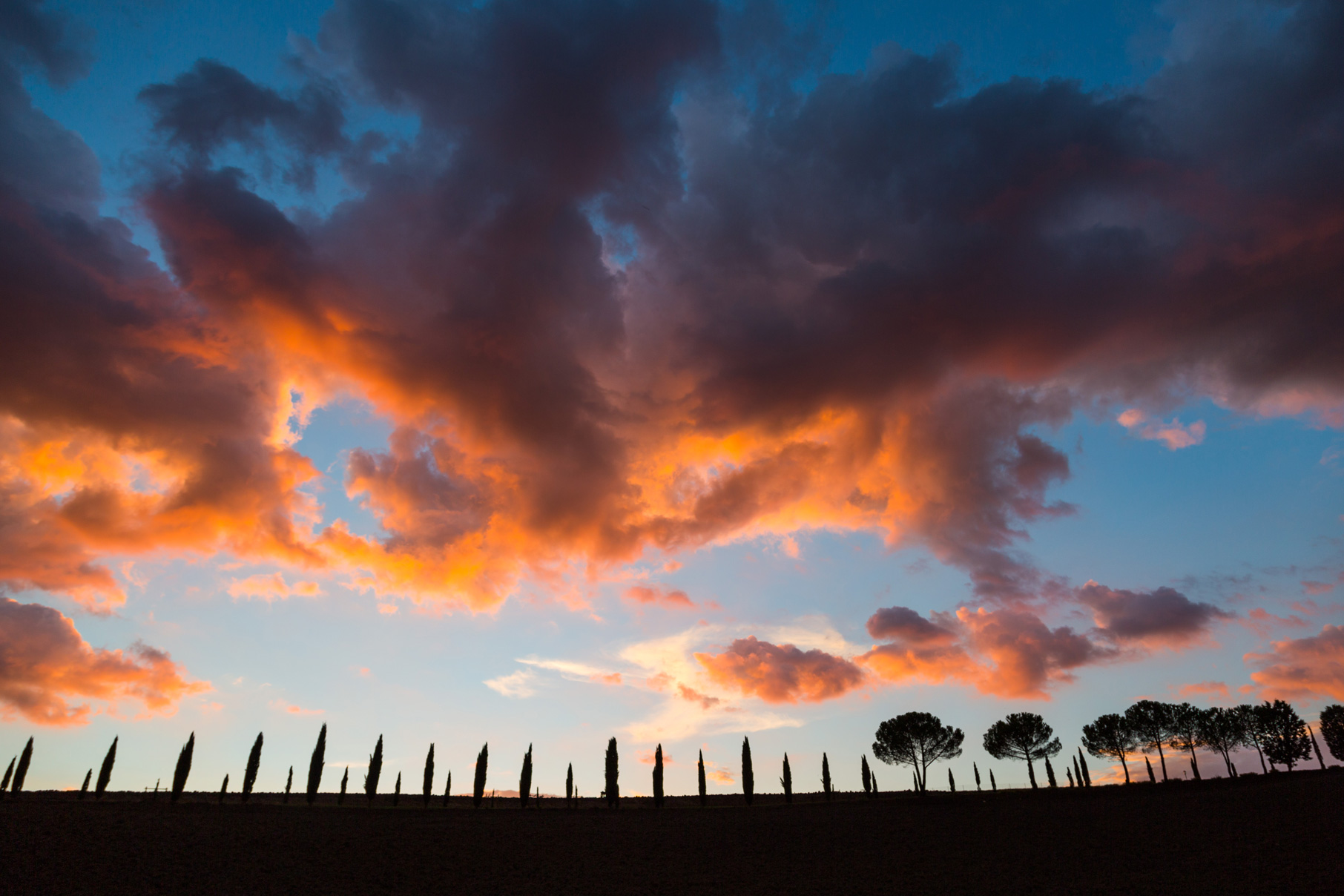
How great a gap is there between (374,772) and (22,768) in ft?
135

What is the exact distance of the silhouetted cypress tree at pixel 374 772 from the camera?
3349 inches

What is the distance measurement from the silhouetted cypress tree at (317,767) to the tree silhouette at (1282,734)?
12949 cm

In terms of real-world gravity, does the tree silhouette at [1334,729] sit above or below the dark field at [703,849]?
above

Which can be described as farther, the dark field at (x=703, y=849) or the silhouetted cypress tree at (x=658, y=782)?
the silhouetted cypress tree at (x=658, y=782)

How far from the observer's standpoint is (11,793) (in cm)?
7775

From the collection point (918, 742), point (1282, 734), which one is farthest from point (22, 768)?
point (1282, 734)

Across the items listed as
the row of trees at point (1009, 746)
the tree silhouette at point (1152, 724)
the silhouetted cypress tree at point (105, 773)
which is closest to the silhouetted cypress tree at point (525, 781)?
the row of trees at point (1009, 746)

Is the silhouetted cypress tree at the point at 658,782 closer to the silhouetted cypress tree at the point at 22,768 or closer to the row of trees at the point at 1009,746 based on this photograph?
the row of trees at the point at 1009,746

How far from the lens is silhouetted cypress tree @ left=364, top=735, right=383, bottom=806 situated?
3349 inches

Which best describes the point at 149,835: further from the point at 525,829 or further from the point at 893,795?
the point at 893,795

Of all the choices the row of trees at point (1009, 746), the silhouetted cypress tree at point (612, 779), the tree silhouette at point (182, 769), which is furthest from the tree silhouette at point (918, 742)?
the tree silhouette at point (182, 769)

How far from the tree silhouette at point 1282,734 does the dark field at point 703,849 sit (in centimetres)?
3182

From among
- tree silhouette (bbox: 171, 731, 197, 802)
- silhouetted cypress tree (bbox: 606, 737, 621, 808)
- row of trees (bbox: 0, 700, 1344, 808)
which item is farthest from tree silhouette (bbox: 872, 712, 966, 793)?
tree silhouette (bbox: 171, 731, 197, 802)

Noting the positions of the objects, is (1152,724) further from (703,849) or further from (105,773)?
(105,773)
